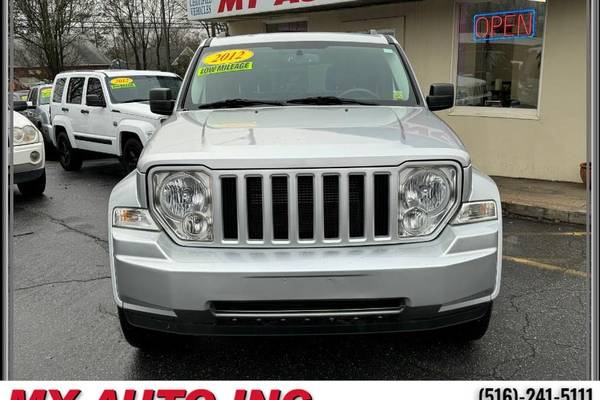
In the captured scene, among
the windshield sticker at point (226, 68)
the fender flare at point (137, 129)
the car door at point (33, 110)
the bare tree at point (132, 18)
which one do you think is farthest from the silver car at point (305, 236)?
the bare tree at point (132, 18)

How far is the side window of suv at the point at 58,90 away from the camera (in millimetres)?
11281

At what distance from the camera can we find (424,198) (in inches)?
109

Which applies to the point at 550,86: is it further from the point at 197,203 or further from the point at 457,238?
the point at 197,203

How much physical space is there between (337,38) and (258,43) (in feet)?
2.10

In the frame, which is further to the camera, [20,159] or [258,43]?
[20,159]

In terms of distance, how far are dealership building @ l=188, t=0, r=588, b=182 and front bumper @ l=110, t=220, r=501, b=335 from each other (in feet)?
20.7

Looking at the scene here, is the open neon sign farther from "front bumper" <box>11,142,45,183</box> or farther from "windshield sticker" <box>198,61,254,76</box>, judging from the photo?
"front bumper" <box>11,142,45,183</box>

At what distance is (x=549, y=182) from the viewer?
8281 mm

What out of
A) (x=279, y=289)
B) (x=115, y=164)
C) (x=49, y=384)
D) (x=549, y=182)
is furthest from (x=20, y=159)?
(x=549, y=182)

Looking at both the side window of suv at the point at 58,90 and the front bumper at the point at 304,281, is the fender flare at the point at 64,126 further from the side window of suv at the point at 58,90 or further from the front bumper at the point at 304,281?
the front bumper at the point at 304,281

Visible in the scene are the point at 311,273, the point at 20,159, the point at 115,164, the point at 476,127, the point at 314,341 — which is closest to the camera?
the point at 311,273

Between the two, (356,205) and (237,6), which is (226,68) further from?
(237,6)

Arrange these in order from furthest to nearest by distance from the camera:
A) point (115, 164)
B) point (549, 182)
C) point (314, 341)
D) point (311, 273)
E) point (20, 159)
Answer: point (115, 164), point (549, 182), point (20, 159), point (314, 341), point (311, 273)

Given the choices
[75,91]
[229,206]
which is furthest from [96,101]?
[229,206]
